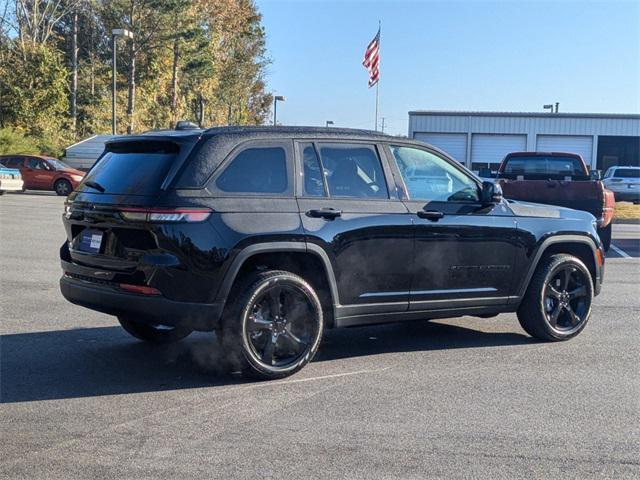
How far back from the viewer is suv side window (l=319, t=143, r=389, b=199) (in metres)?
6.40

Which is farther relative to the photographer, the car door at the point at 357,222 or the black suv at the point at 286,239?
the car door at the point at 357,222

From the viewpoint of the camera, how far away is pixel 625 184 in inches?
1379

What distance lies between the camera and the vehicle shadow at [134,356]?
581 cm

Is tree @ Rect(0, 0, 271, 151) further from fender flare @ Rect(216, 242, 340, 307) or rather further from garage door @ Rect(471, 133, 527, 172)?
fender flare @ Rect(216, 242, 340, 307)

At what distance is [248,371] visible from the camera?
592 cm

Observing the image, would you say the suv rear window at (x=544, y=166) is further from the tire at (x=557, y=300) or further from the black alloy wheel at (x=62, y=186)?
the black alloy wheel at (x=62, y=186)

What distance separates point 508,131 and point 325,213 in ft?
150

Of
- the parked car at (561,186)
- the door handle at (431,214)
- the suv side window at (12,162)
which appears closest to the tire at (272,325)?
the door handle at (431,214)

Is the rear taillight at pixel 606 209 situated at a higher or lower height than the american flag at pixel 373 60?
lower

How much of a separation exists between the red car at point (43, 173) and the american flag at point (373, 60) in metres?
12.4

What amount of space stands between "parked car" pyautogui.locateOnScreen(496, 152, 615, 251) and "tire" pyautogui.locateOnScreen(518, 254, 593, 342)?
6.51m

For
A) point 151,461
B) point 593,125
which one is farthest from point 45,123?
point 151,461

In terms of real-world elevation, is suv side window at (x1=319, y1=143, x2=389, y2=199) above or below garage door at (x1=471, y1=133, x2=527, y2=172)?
below

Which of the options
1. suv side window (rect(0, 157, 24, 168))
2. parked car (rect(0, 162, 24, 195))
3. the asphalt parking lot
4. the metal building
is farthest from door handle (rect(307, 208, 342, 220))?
the metal building
